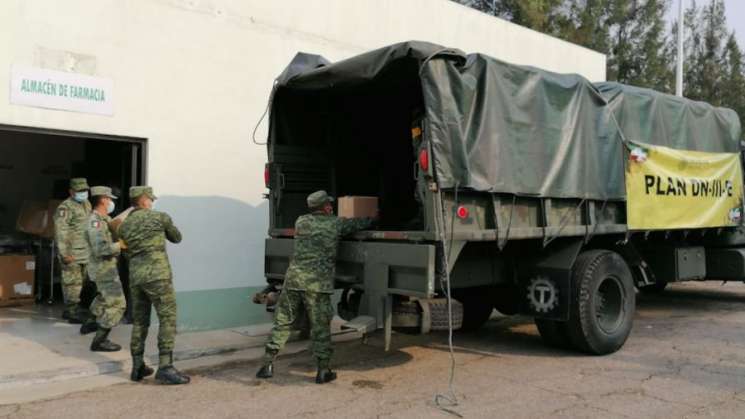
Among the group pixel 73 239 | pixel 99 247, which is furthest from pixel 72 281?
pixel 99 247

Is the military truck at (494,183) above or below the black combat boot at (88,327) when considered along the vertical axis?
above

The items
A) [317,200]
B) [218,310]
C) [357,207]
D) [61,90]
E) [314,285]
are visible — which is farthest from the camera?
[218,310]

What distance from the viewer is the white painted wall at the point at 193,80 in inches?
275

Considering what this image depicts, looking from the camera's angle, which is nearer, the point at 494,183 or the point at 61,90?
the point at 494,183

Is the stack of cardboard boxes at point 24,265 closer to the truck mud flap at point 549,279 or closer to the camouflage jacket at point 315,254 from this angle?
the camouflage jacket at point 315,254

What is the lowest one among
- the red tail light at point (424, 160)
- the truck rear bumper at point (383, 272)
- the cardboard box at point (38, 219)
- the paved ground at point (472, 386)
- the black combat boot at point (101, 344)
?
the paved ground at point (472, 386)

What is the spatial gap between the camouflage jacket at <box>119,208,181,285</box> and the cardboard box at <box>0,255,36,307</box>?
4.68m

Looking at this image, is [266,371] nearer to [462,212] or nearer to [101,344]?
[101,344]

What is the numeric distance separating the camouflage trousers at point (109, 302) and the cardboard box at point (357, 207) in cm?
254

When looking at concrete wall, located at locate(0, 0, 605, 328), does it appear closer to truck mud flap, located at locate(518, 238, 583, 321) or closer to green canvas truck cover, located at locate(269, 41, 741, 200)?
green canvas truck cover, located at locate(269, 41, 741, 200)

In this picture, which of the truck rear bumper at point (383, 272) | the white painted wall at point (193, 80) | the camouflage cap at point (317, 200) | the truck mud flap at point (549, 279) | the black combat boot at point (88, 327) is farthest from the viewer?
the black combat boot at point (88, 327)

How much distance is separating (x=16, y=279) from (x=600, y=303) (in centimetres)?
802

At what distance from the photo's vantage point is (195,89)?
7992mm

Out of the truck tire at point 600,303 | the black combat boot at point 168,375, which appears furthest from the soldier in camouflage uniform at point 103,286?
the truck tire at point 600,303
